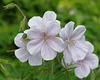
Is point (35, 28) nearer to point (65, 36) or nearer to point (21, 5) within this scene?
point (65, 36)

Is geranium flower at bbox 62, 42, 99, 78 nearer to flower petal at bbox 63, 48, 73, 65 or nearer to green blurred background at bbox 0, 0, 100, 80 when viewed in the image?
flower petal at bbox 63, 48, 73, 65

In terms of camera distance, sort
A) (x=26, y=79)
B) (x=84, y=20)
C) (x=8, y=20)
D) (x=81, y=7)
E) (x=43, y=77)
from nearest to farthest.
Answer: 1. (x=43, y=77)
2. (x=26, y=79)
3. (x=8, y=20)
4. (x=84, y=20)
5. (x=81, y=7)

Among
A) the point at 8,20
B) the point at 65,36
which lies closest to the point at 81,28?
the point at 65,36

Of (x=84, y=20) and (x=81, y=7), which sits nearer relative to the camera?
(x=84, y=20)

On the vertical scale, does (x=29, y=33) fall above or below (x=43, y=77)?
above

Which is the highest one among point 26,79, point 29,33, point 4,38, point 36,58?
point 29,33

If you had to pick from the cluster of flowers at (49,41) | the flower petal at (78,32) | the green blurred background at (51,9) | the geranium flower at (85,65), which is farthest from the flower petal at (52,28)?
the green blurred background at (51,9)

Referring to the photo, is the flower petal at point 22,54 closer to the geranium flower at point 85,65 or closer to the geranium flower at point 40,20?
the geranium flower at point 40,20
